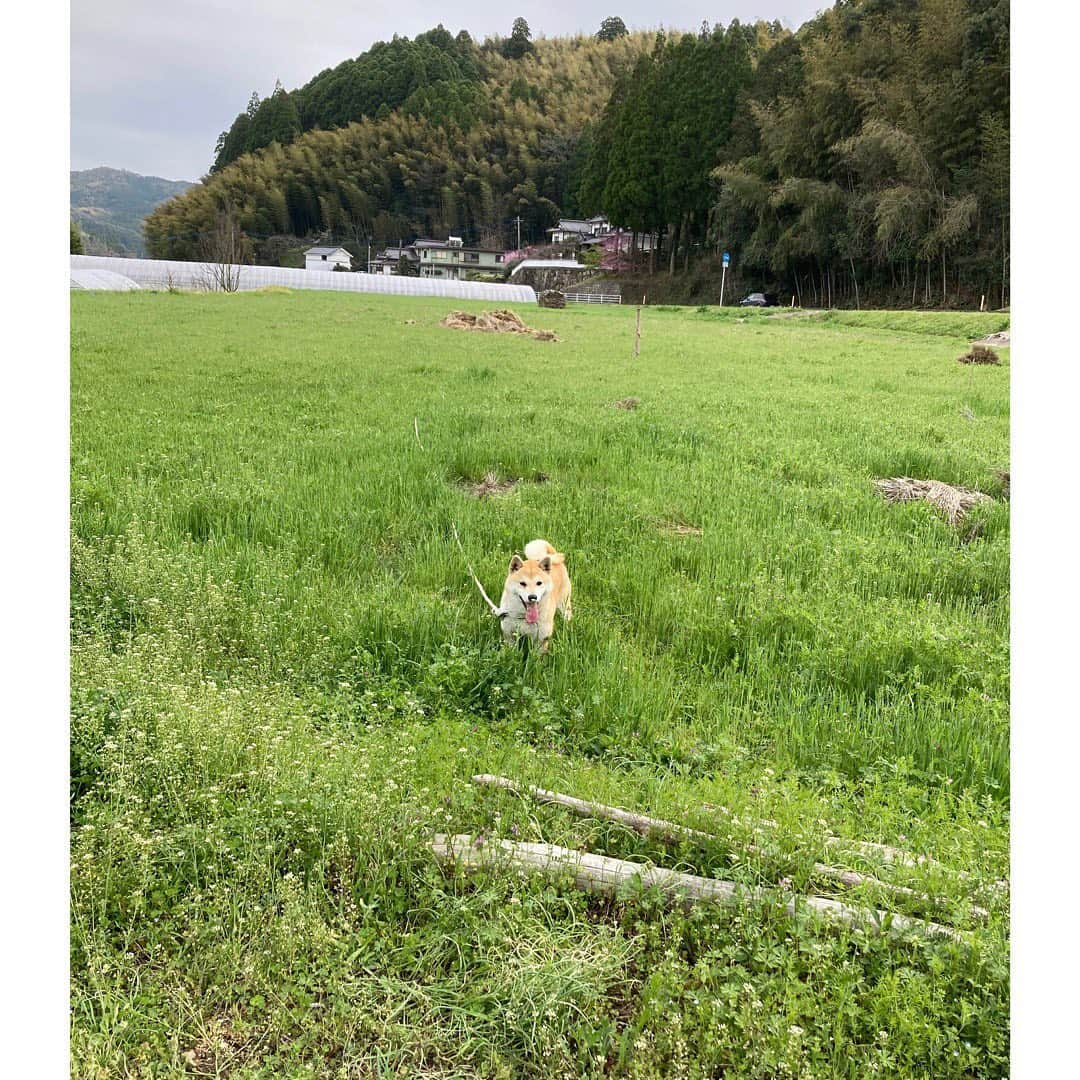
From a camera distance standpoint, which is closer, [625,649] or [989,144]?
[625,649]

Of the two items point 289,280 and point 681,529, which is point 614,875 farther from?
point 289,280

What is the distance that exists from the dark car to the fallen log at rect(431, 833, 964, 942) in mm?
52747

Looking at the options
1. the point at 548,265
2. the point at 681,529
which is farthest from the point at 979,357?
the point at 548,265

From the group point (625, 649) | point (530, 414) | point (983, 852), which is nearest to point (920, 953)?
point (983, 852)

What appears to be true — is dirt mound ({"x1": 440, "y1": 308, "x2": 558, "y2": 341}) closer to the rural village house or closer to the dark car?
the dark car

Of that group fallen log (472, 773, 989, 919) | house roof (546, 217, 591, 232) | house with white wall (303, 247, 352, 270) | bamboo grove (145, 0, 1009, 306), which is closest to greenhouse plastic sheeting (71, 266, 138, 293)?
bamboo grove (145, 0, 1009, 306)

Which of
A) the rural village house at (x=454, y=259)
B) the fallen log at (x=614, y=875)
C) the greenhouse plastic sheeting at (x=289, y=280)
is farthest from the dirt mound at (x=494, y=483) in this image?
the rural village house at (x=454, y=259)

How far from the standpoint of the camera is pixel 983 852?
272 centimetres

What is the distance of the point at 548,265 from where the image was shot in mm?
83750

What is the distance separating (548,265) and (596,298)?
13.2 m

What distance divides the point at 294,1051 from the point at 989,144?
47.9m

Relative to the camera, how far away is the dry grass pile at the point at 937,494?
7.02 meters

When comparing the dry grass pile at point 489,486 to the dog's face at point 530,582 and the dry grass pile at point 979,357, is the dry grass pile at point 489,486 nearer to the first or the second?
the dog's face at point 530,582

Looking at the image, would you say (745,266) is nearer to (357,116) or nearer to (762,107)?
→ (762,107)
